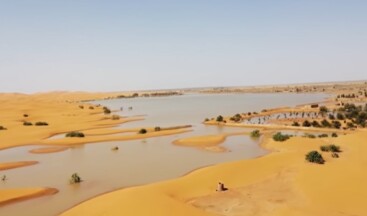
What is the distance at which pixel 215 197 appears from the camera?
16.2 m

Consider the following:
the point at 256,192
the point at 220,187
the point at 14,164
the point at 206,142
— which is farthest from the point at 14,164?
the point at 256,192

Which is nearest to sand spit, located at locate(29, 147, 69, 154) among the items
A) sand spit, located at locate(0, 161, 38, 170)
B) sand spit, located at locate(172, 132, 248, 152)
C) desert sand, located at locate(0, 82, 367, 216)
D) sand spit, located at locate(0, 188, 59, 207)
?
sand spit, located at locate(0, 161, 38, 170)

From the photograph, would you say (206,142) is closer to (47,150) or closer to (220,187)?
(47,150)

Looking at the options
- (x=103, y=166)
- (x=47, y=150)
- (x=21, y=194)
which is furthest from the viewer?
(x=47, y=150)

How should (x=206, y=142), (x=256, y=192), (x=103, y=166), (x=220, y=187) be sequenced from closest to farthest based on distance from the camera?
1. (x=256, y=192)
2. (x=220, y=187)
3. (x=103, y=166)
4. (x=206, y=142)

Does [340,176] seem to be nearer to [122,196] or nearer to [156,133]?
[122,196]

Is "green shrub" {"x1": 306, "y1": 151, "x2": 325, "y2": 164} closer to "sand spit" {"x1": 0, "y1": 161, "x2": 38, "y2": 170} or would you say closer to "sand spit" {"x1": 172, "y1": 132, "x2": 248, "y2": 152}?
"sand spit" {"x1": 172, "y1": 132, "x2": 248, "y2": 152}


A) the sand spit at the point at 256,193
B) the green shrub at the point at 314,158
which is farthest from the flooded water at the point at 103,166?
the green shrub at the point at 314,158

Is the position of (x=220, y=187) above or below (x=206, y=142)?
above

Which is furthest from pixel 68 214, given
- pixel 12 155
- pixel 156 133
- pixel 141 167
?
pixel 156 133

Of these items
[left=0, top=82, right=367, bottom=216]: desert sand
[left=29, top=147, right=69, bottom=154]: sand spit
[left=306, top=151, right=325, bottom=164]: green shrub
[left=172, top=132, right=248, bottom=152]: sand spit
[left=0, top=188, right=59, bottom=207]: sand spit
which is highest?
[left=306, top=151, right=325, bottom=164]: green shrub

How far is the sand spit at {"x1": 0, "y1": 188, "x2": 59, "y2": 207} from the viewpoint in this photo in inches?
702

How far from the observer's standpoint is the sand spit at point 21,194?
1783 centimetres

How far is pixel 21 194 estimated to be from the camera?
18625 millimetres
